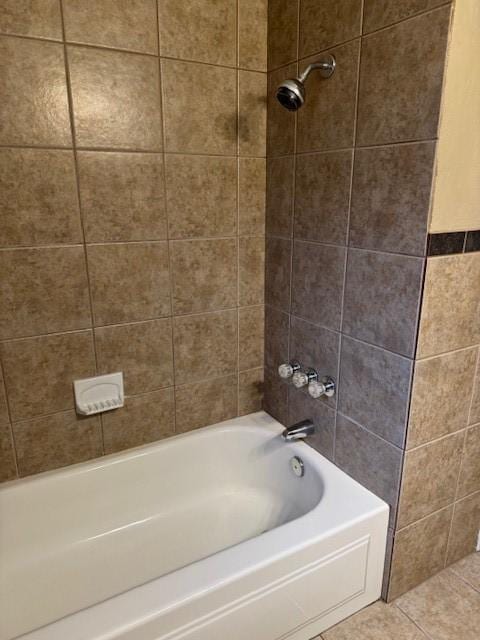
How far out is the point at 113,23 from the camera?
1.35 meters

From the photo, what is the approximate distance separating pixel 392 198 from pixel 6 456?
149cm

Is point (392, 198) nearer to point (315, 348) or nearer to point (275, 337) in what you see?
point (315, 348)

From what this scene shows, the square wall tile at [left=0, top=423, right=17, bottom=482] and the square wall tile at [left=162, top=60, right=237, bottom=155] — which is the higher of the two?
the square wall tile at [left=162, top=60, right=237, bottom=155]

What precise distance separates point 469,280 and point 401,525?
2.55 ft

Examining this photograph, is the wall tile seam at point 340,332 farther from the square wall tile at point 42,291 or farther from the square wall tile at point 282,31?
the square wall tile at point 282,31

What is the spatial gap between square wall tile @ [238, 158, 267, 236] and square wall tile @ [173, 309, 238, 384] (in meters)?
0.35

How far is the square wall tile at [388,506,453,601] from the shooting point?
1.41 meters

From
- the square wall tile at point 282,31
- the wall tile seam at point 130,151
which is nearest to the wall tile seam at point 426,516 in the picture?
the wall tile seam at point 130,151

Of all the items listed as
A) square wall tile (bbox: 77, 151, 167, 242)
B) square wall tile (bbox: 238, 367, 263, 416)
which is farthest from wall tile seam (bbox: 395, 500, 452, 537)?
square wall tile (bbox: 77, 151, 167, 242)

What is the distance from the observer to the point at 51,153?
1.34 m

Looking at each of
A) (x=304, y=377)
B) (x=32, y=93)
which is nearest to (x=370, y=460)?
(x=304, y=377)

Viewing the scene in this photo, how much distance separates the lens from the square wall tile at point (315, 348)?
59.4 inches

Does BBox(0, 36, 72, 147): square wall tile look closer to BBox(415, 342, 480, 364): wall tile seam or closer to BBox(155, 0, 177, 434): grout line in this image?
BBox(155, 0, 177, 434): grout line

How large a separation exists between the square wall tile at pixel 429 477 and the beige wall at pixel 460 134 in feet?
2.20
